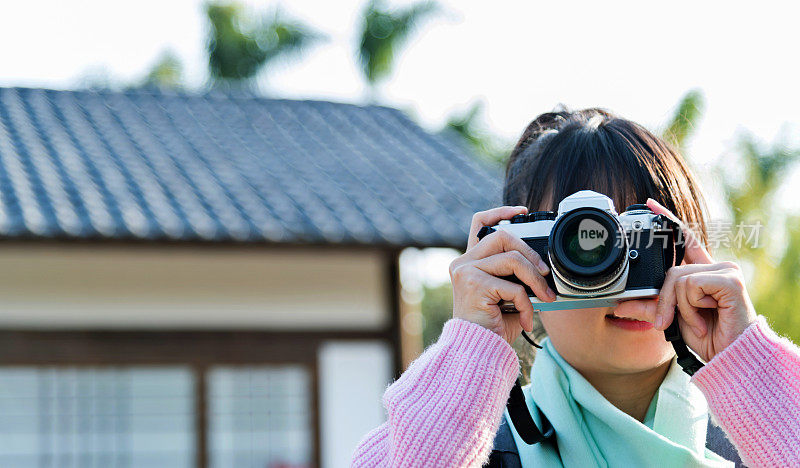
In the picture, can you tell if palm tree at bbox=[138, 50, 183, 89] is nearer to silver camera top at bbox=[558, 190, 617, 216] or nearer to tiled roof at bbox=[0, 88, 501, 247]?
tiled roof at bbox=[0, 88, 501, 247]

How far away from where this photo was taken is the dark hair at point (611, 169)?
58.7 inches

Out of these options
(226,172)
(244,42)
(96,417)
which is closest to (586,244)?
(96,417)

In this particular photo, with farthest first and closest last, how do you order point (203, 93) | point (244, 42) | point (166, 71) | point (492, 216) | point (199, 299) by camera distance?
point (166, 71) → point (244, 42) → point (203, 93) → point (199, 299) → point (492, 216)

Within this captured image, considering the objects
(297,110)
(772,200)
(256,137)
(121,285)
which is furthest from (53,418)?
(772,200)

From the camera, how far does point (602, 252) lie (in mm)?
1387

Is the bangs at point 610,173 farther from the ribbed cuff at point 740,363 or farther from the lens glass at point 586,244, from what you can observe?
the ribbed cuff at point 740,363

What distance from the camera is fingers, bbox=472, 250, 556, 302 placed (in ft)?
4.60

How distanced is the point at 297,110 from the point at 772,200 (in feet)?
20.3

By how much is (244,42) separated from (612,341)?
17.4 m

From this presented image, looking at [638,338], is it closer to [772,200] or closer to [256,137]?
[256,137]

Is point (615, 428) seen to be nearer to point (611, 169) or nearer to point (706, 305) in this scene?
point (706, 305)

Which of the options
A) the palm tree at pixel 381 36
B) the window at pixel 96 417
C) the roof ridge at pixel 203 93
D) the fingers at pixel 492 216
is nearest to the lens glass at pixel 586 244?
the fingers at pixel 492 216

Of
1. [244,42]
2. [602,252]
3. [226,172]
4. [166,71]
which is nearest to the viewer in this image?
[602,252]

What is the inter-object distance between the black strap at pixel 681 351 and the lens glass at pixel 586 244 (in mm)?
136
